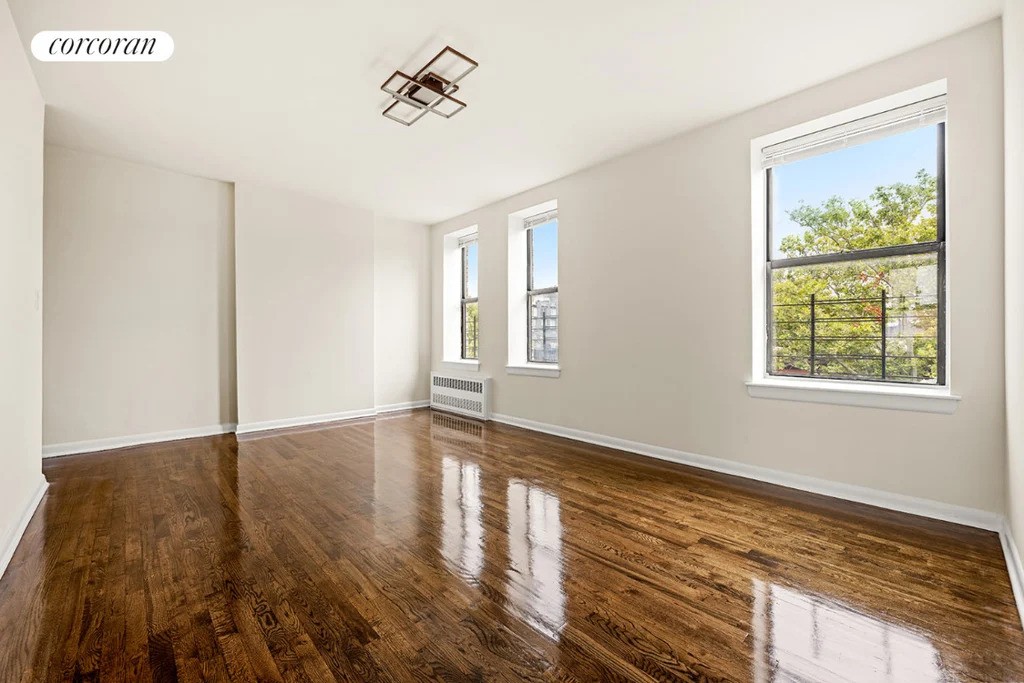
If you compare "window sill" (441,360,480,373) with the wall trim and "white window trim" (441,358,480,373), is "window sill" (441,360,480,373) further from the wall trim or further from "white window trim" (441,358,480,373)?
the wall trim

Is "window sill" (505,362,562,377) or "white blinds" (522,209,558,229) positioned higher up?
"white blinds" (522,209,558,229)

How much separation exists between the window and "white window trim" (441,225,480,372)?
71 millimetres

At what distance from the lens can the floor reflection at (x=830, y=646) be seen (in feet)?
4.73

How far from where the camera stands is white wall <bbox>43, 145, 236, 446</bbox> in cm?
423

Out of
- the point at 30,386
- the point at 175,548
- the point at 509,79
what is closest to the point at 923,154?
the point at 509,79

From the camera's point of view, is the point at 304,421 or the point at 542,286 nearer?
the point at 542,286

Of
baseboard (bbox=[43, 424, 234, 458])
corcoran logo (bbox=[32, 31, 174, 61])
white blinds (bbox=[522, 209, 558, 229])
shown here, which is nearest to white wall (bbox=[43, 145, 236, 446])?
baseboard (bbox=[43, 424, 234, 458])

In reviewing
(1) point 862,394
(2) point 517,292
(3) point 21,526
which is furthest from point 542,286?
(3) point 21,526

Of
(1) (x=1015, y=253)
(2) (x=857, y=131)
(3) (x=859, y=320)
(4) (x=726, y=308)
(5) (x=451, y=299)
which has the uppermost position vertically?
(2) (x=857, y=131)

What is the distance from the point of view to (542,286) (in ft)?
18.1

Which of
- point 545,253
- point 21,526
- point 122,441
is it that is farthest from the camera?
point 545,253

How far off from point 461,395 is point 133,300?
3764 mm

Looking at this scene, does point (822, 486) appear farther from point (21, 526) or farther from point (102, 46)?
point (102, 46)

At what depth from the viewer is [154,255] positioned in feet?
15.5
